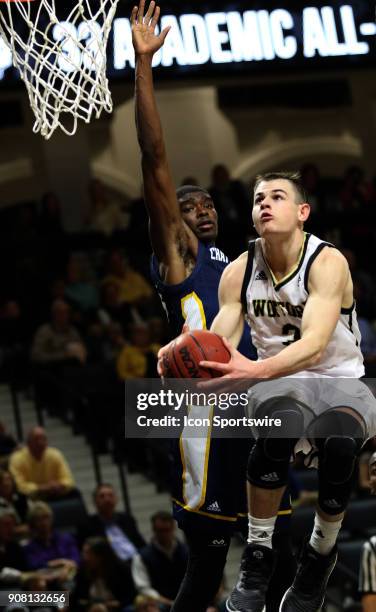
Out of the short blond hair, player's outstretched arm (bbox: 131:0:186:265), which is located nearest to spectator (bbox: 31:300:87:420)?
the short blond hair

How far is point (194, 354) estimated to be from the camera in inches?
206

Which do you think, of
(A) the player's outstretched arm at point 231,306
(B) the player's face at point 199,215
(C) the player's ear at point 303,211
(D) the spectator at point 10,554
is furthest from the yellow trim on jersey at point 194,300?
(D) the spectator at point 10,554

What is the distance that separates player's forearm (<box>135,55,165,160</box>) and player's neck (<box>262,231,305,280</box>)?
767mm

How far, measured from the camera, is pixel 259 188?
5.64 metres

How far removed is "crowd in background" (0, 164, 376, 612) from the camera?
34.5ft

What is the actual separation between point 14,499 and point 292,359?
6532mm

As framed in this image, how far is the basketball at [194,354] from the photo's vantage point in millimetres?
5220

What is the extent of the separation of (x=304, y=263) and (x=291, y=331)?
285 millimetres

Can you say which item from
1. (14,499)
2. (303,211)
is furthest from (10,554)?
(303,211)

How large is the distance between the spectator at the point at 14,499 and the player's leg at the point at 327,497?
5684 mm

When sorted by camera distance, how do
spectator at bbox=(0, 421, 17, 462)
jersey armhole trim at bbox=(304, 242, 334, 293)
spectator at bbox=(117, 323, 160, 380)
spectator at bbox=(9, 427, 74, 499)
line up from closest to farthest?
jersey armhole trim at bbox=(304, 242, 334, 293), spectator at bbox=(9, 427, 74, 499), spectator at bbox=(0, 421, 17, 462), spectator at bbox=(117, 323, 160, 380)

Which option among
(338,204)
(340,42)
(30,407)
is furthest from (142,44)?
(338,204)

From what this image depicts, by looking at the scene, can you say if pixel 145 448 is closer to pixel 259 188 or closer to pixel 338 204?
pixel 338 204
